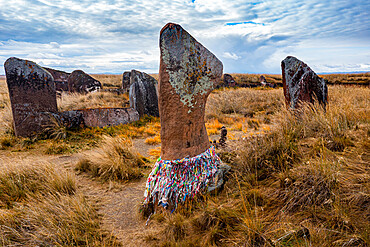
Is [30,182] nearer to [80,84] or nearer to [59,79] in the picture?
[80,84]

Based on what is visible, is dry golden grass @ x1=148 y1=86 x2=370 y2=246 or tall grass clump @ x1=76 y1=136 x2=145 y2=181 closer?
dry golden grass @ x1=148 y1=86 x2=370 y2=246

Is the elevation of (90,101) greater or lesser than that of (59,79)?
lesser

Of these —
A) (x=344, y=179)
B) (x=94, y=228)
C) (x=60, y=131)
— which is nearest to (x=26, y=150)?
(x=60, y=131)

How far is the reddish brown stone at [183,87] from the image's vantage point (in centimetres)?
261

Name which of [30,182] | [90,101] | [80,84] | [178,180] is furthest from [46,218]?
[80,84]

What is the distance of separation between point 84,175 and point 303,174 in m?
3.57

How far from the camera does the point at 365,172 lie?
215cm

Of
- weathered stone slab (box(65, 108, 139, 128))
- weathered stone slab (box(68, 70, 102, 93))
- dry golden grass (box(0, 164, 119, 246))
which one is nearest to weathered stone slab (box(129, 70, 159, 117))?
weathered stone slab (box(65, 108, 139, 128))

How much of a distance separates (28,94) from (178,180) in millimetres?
5742

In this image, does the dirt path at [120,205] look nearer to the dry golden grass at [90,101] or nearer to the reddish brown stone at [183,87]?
the reddish brown stone at [183,87]

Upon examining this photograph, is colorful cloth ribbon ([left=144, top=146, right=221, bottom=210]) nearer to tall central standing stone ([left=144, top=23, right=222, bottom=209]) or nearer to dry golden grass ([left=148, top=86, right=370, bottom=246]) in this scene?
tall central standing stone ([left=144, top=23, right=222, bottom=209])

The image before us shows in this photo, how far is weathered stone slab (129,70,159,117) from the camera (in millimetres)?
9000

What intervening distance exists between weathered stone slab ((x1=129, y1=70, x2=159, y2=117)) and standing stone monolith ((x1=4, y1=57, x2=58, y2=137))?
305 cm

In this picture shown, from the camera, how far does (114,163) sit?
390cm
